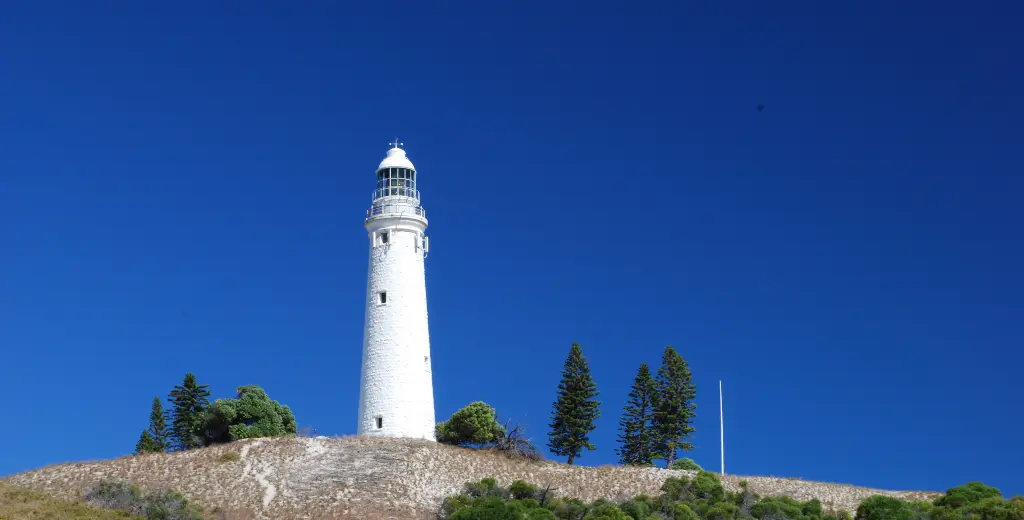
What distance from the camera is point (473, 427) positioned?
2781 inches

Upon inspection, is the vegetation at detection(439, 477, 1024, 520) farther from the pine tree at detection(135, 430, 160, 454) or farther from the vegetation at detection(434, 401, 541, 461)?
the pine tree at detection(135, 430, 160, 454)

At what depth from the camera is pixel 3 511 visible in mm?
56562

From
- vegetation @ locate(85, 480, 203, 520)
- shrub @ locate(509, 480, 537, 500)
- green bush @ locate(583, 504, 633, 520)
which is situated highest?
shrub @ locate(509, 480, 537, 500)

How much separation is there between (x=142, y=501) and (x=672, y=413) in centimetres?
2989

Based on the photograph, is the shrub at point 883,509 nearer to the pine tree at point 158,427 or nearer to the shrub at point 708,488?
the shrub at point 708,488

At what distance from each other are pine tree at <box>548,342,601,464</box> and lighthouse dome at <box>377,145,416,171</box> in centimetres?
1345

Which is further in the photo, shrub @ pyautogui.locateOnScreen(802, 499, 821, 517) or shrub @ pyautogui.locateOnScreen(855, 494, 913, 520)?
shrub @ pyautogui.locateOnScreen(802, 499, 821, 517)

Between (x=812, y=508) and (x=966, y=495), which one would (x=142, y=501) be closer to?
(x=812, y=508)

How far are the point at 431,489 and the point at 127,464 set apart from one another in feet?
44.4

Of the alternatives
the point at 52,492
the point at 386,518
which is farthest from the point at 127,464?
the point at 386,518

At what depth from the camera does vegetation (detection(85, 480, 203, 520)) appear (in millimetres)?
58406

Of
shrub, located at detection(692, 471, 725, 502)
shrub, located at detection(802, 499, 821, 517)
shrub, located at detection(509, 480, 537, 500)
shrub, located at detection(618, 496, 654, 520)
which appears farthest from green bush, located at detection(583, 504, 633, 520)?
shrub, located at detection(802, 499, 821, 517)

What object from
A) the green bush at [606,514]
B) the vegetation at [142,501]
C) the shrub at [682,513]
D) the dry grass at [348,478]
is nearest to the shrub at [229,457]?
the dry grass at [348,478]

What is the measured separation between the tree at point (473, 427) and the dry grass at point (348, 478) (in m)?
1.56
